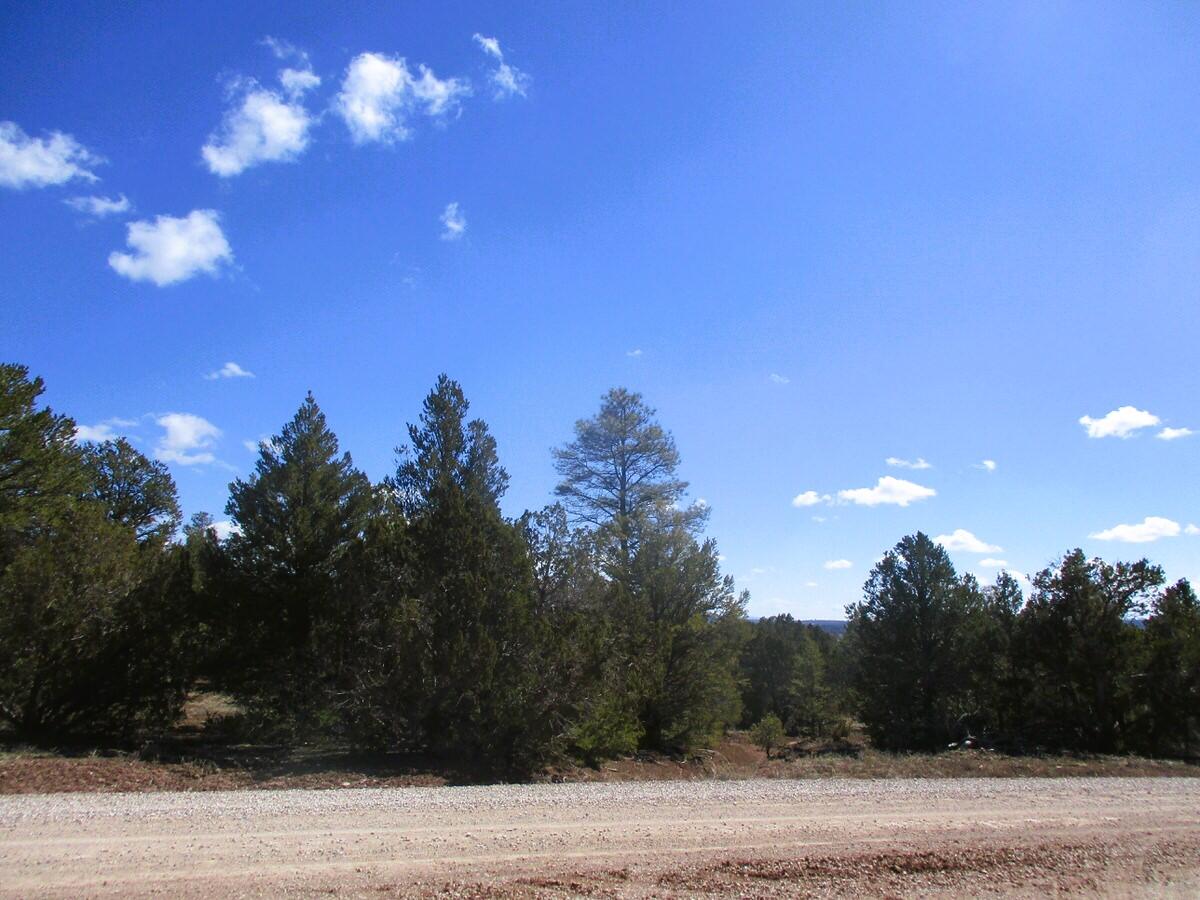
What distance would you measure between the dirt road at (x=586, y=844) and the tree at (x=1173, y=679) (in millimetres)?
9944

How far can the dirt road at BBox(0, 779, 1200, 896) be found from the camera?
614 cm

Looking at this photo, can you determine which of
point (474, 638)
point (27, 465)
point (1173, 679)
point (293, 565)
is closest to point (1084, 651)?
point (1173, 679)

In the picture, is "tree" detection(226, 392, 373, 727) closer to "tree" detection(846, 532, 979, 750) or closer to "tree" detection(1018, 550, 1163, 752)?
"tree" detection(846, 532, 979, 750)

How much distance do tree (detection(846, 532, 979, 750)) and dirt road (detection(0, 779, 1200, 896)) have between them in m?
11.3

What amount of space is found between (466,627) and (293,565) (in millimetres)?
6354

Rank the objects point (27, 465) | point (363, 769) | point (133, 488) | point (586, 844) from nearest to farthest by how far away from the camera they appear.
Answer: point (586, 844), point (363, 769), point (27, 465), point (133, 488)

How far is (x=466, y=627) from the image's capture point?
13.6 m

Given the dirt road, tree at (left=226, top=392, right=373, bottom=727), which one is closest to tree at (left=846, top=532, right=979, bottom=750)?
the dirt road

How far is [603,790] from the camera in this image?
10.8 m

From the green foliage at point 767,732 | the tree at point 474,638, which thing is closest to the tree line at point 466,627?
the tree at point 474,638

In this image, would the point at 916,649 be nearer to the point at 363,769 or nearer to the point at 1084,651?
the point at 1084,651

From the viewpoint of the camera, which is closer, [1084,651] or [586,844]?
[586,844]

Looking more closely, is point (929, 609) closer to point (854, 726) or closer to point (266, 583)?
point (854, 726)

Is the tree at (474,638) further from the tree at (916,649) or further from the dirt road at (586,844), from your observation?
the tree at (916,649)
